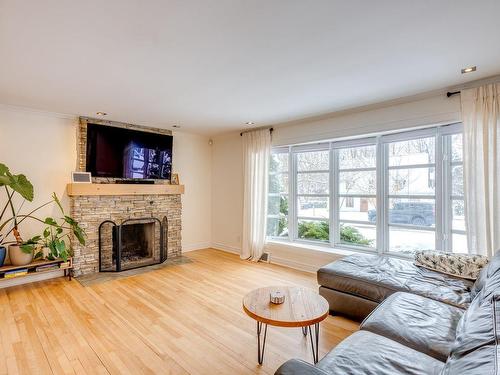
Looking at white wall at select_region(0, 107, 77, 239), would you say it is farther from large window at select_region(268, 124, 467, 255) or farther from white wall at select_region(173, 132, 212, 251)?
large window at select_region(268, 124, 467, 255)

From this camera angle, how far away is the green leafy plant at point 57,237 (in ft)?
11.8

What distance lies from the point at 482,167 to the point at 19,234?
5681mm

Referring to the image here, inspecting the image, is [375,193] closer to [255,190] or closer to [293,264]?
[293,264]

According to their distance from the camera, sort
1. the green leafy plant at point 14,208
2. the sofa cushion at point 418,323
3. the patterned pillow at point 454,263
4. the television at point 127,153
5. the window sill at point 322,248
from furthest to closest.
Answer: the television at point 127,153, the window sill at point 322,248, the green leafy plant at point 14,208, the patterned pillow at point 454,263, the sofa cushion at point 418,323

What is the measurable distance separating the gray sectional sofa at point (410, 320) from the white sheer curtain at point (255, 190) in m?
2.07

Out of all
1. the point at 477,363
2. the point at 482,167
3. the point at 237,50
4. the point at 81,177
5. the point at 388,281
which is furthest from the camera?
the point at 81,177

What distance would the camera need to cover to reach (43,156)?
3.90 m

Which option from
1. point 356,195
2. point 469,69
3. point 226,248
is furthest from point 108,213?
point 469,69

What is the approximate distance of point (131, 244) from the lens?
188 inches

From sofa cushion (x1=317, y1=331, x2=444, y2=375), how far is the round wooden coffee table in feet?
1.01

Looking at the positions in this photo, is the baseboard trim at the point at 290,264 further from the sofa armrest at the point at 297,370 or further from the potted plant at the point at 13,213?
the potted plant at the point at 13,213

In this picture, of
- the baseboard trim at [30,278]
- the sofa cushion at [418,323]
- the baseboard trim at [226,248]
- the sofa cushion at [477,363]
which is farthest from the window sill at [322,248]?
the baseboard trim at [30,278]

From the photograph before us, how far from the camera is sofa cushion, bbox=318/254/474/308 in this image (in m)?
2.19

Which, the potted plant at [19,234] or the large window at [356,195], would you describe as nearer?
the potted plant at [19,234]
